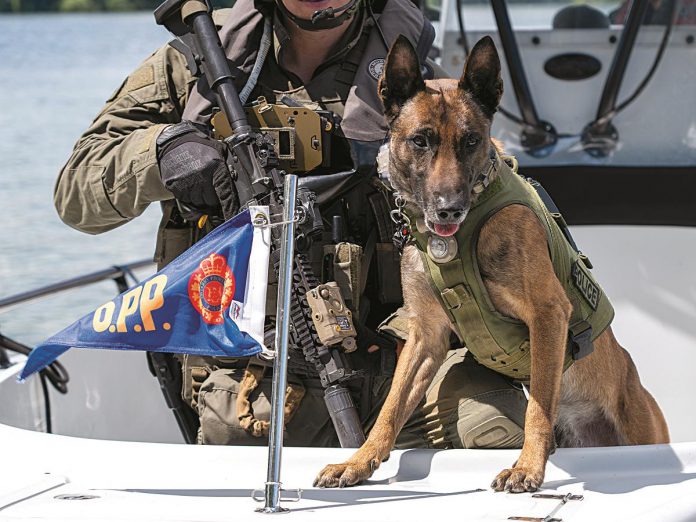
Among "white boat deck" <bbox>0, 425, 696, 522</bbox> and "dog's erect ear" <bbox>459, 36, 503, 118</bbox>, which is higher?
"dog's erect ear" <bbox>459, 36, 503, 118</bbox>

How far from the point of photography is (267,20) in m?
3.25

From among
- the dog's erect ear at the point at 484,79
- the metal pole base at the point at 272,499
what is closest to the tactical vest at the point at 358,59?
the dog's erect ear at the point at 484,79

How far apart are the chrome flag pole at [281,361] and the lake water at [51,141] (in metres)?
1.62

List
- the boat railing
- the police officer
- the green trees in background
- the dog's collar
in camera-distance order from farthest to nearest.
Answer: the green trees in background < the boat railing < the police officer < the dog's collar

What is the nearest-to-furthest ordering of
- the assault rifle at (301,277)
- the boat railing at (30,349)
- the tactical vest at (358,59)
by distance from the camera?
the assault rifle at (301,277)
the tactical vest at (358,59)
the boat railing at (30,349)

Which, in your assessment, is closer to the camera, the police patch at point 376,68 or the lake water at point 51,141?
the police patch at point 376,68

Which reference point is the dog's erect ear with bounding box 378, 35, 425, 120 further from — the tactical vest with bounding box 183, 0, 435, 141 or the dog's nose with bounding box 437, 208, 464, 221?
the tactical vest with bounding box 183, 0, 435, 141

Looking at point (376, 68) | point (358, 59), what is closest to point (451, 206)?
point (376, 68)

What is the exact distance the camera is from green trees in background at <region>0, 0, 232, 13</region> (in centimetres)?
2767

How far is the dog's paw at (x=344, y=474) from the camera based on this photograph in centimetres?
251

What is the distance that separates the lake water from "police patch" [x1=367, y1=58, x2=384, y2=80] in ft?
4.62

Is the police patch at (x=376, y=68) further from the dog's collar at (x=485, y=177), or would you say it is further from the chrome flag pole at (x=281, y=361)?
the chrome flag pole at (x=281, y=361)

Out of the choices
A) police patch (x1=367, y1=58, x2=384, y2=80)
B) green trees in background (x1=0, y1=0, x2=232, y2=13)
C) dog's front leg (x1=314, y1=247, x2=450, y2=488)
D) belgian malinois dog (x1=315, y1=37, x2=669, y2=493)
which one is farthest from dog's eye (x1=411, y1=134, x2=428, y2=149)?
green trees in background (x1=0, y1=0, x2=232, y2=13)

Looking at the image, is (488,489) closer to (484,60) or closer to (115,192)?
(484,60)
